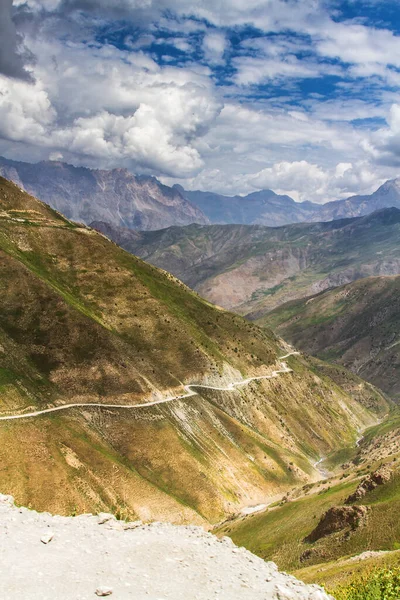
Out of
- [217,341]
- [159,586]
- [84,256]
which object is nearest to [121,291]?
[84,256]

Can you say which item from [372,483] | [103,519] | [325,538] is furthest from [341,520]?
[103,519]

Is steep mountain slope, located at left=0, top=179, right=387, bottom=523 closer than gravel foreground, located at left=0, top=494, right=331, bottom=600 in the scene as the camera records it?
No

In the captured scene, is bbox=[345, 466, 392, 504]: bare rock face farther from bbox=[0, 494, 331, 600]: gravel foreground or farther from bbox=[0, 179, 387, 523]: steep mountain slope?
bbox=[0, 179, 387, 523]: steep mountain slope

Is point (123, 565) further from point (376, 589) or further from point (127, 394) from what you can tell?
point (127, 394)

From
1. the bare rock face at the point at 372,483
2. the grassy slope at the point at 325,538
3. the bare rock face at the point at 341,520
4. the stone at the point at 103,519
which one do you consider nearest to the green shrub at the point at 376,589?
the grassy slope at the point at 325,538

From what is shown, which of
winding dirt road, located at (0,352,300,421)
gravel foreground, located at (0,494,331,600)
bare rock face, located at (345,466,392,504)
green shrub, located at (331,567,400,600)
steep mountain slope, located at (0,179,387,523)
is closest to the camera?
gravel foreground, located at (0,494,331,600)

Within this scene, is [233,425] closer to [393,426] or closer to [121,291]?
[121,291]

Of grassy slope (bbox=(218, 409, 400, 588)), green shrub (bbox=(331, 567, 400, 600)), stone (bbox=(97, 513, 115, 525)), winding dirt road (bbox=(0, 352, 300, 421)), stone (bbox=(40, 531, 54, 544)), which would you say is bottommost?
winding dirt road (bbox=(0, 352, 300, 421))

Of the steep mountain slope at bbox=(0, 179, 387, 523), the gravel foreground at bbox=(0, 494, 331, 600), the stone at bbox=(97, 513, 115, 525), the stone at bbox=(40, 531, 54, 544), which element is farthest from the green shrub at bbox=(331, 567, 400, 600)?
the steep mountain slope at bbox=(0, 179, 387, 523)
